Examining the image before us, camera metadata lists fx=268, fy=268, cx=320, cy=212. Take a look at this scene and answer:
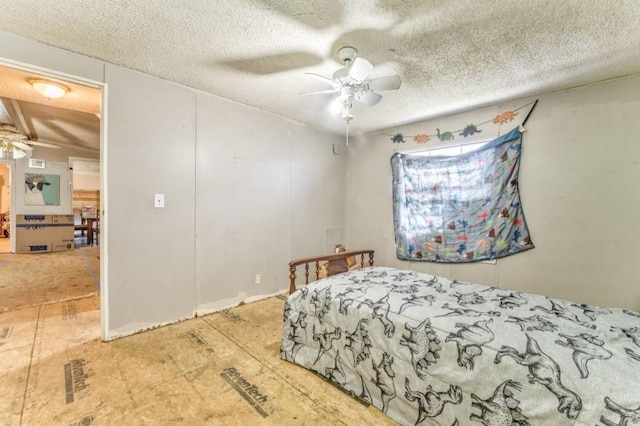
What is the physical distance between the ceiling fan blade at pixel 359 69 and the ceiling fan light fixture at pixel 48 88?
8.91 ft

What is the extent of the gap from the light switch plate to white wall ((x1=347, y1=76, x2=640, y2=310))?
136 inches

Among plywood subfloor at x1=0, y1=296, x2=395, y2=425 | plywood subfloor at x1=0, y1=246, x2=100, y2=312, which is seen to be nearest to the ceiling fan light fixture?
plywood subfloor at x1=0, y1=296, x2=395, y2=425

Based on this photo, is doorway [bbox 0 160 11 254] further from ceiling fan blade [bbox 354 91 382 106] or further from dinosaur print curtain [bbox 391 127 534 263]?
dinosaur print curtain [bbox 391 127 534 263]

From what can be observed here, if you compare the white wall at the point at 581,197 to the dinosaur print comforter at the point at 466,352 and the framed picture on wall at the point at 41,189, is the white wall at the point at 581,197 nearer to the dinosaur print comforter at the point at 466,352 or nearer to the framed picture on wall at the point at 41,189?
the dinosaur print comforter at the point at 466,352

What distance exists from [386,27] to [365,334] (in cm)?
197

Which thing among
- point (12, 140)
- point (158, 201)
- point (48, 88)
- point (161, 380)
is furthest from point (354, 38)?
point (12, 140)

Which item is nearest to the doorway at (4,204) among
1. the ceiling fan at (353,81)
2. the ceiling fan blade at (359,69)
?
the ceiling fan at (353,81)

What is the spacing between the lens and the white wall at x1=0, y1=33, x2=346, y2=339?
230 centimetres

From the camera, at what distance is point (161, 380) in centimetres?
179

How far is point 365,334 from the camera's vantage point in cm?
163

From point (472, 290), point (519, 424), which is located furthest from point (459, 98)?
point (519, 424)

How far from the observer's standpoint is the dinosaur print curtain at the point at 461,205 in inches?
113

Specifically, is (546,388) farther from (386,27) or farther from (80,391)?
(80,391)

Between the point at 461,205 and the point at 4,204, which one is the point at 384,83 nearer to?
the point at 461,205
